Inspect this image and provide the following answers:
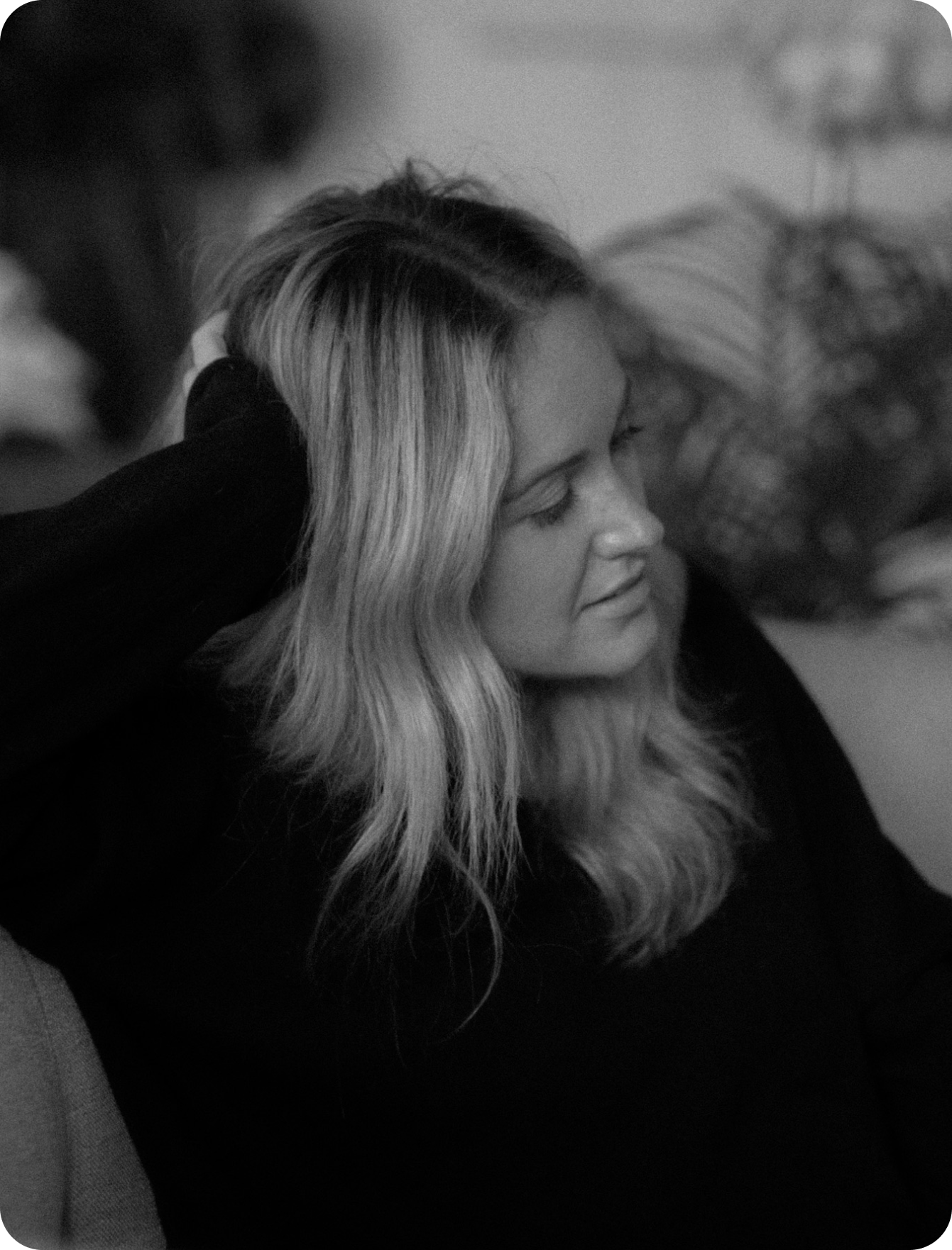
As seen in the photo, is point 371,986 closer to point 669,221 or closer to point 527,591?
point 527,591

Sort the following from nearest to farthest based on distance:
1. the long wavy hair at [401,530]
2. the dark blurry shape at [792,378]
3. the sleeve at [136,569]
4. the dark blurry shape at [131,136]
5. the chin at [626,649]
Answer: the sleeve at [136,569] < the long wavy hair at [401,530] < the chin at [626,649] < the dark blurry shape at [131,136] < the dark blurry shape at [792,378]

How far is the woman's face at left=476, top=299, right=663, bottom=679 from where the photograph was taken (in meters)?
0.83

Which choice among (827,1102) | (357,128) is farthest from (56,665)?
(357,128)

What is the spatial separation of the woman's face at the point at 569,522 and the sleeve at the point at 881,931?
0.24 m

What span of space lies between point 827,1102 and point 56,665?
26.3 inches

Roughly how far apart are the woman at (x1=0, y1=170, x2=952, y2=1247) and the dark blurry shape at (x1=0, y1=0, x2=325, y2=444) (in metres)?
0.45

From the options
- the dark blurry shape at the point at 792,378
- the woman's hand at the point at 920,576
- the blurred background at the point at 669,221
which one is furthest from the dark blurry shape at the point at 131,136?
the woman's hand at the point at 920,576

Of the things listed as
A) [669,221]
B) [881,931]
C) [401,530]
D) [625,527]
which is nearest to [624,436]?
[625,527]

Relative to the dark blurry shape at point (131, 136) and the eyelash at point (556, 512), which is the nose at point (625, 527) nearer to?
the eyelash at point (556, 512)

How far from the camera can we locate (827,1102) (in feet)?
3.15

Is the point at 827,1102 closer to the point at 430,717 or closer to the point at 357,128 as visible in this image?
the point at 430,717

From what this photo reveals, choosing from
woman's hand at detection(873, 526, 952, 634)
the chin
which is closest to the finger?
the chin

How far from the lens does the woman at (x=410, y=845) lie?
2.41ft

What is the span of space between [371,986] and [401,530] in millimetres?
307
